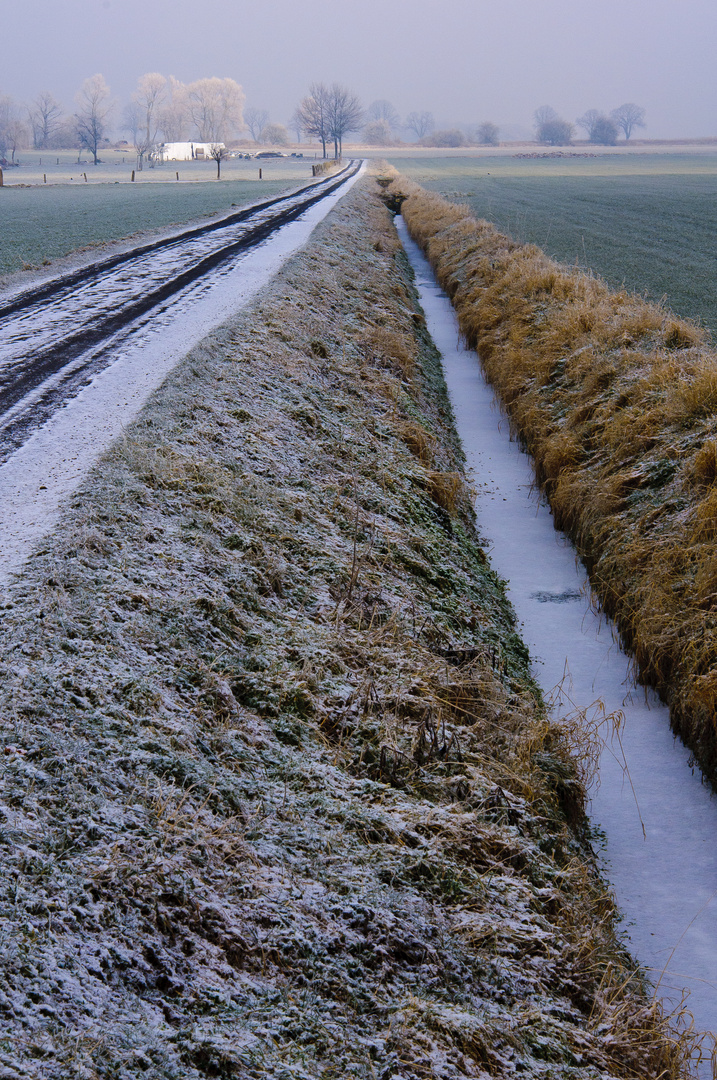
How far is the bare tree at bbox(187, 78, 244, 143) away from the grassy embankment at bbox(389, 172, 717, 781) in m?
156

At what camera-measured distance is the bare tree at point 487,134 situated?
173375mm

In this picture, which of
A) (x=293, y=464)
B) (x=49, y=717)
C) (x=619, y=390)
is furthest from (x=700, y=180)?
(x=49, y=717)

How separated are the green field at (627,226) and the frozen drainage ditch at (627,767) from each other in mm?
6237

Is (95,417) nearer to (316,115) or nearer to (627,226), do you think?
(627,226)

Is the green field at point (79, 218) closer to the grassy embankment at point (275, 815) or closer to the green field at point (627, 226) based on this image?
the green field at point (627, 226)

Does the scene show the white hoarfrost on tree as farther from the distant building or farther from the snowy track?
the snowy track

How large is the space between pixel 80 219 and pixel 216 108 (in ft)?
479

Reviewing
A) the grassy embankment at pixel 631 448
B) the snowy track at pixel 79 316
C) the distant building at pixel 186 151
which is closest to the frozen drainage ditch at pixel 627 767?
the grassy embankment at pixel 631 448

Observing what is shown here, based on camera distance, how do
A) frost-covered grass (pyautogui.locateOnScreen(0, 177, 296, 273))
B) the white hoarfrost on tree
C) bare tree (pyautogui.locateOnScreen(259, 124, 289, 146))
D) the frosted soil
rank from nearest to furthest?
the frosted soil → frost-covered grass (pyautogui.locateOnScreen(0, 177, 296, 273)) → the white hoarfrost on tree → bare tree (pyautogui.locateOnScreen(259, 124, 289, 146))

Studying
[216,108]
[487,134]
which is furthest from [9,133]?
[487,134]

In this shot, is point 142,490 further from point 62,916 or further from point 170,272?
point 170,272

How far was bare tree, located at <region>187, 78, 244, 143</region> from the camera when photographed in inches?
5861

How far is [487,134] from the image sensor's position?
174875mm

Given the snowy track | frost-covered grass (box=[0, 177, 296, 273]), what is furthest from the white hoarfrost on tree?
the snowy track
